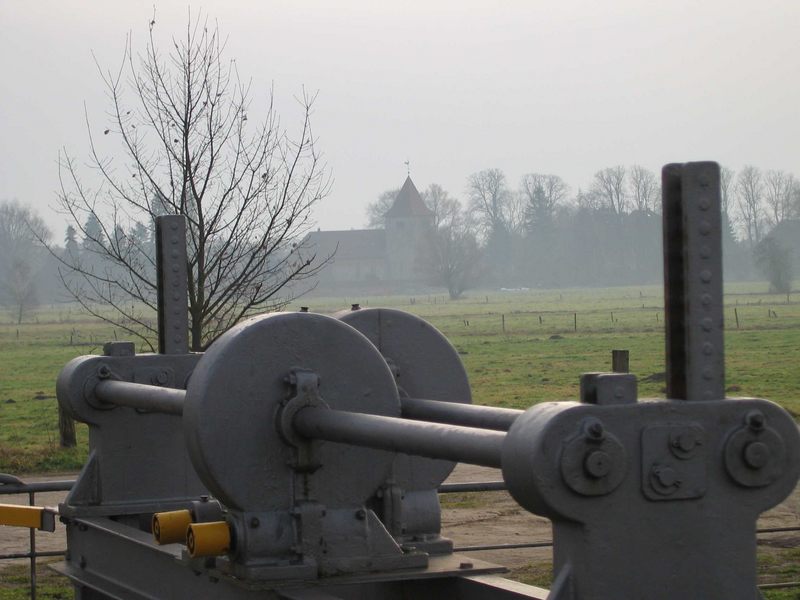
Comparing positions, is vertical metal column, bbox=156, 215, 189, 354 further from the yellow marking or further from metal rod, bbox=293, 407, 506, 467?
metal rod, bbox=293, 407, 506, 467

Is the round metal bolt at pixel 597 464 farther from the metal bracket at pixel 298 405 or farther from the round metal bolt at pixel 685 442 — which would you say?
the metal bracket at pixel 298 405

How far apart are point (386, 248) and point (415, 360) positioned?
159670mm

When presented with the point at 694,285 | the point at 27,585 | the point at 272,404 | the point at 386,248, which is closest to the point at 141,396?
the point at 272,404

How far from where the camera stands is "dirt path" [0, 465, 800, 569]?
11547mm

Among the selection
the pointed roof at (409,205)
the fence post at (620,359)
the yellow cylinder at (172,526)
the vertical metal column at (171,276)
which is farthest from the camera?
the pointed roof at (409,205)

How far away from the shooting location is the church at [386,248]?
157m

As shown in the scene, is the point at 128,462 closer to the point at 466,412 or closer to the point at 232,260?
the point at 466,412

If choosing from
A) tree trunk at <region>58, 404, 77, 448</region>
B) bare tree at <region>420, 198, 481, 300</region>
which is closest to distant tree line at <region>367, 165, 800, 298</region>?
bare tree at <region>420, 198, 481, 300</region>

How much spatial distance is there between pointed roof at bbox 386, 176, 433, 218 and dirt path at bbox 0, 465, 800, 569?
149633 mm

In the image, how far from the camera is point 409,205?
165875 millimetres

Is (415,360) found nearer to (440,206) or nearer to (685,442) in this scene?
(685,442)

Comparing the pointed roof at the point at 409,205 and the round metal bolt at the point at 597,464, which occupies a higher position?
the pointed roof at the point at 409,205

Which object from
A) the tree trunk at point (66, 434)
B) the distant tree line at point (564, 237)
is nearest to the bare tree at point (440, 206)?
the distant tree line at point (564, 237)

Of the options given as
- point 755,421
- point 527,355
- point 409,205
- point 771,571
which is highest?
point 409,205
